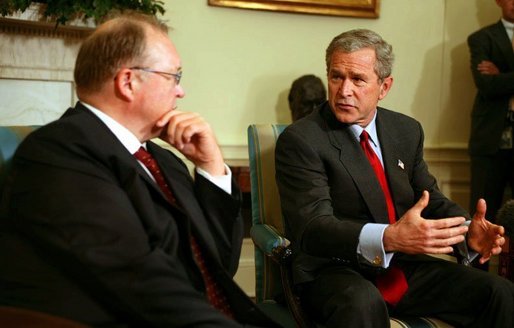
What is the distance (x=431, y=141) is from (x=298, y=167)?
2591 mm

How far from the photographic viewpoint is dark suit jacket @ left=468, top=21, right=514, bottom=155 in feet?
13.2

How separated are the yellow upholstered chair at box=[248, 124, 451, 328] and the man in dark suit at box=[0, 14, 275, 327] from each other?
1.48ft

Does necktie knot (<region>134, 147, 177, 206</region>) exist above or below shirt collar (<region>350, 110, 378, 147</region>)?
above

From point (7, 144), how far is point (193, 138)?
501mm

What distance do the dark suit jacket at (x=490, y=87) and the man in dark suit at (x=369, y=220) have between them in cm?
175

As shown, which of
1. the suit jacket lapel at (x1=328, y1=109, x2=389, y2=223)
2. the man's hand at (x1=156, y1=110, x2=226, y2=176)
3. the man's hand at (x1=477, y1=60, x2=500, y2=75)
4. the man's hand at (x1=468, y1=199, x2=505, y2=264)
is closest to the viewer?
the man's hand at (x1=156, y1=110, x2=226, y2=176)

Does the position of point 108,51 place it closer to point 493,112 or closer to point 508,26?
point 493,112

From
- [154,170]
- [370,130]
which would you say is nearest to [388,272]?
[370,130]

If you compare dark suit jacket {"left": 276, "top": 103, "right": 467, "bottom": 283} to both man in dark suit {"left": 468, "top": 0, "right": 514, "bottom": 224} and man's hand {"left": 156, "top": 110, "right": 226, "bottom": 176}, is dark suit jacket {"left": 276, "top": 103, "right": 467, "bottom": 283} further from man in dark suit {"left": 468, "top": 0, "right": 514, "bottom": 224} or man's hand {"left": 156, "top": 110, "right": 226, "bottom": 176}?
man in dark suit {"left": 468, "top": 0, "right": 514, "bottom": 224}

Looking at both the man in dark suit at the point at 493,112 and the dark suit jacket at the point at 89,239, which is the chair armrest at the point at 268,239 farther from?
the man in dark suit at the point at 493,112

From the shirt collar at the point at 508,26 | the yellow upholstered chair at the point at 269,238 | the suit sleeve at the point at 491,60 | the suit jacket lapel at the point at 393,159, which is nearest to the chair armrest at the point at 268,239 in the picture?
the yellow upholstered chair at the point at 269,238

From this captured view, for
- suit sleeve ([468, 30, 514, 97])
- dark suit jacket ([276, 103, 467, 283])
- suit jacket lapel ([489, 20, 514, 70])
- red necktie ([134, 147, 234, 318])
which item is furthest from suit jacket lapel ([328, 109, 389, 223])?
suit jacket lapel ([489, 20, 514, 70])

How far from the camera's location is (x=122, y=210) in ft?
4.56

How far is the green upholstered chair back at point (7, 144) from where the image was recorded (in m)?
1.69
